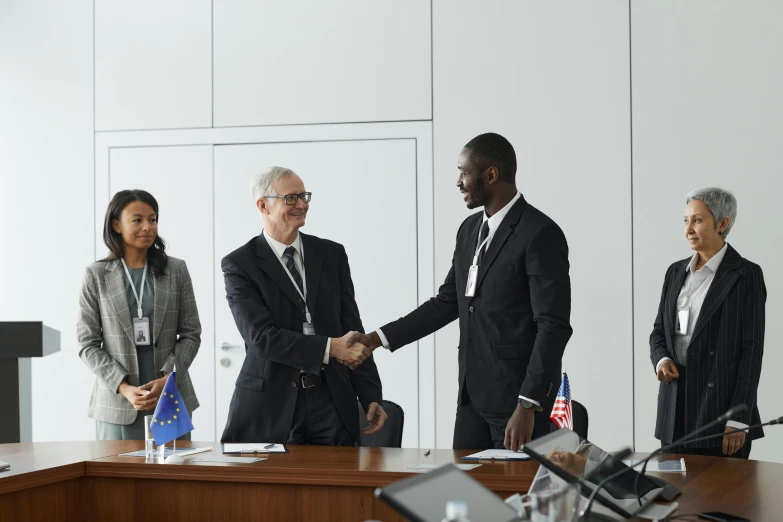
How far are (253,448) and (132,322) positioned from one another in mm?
1194

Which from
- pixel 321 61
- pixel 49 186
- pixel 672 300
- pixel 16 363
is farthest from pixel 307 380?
pixel 49 186

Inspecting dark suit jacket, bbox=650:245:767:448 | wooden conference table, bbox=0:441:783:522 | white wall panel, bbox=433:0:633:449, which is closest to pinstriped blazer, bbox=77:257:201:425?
wooden conference table, bbox=0:441:783:522

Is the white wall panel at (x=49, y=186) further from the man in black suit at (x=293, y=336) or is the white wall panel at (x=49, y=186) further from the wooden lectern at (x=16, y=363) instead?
the man in black suit at (x=293, y=336)

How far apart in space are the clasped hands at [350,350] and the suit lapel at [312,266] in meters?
0.22

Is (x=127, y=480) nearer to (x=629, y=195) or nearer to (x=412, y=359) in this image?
(x=412, y=359)

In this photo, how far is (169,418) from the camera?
3.07 m

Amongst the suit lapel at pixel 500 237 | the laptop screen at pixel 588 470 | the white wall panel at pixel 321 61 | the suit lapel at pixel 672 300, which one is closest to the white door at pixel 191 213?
the white wall panel at pixel 321 61

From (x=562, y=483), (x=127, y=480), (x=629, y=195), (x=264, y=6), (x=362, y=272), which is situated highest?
(x=264, y=6)

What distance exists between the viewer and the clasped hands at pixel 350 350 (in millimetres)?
3354

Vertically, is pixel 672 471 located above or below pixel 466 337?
below

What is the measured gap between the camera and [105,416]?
3.98 m

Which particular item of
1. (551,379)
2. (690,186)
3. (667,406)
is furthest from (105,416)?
(690,186)

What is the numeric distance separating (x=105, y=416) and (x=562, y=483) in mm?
2682

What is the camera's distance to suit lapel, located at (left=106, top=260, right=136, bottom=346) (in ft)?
13.0
